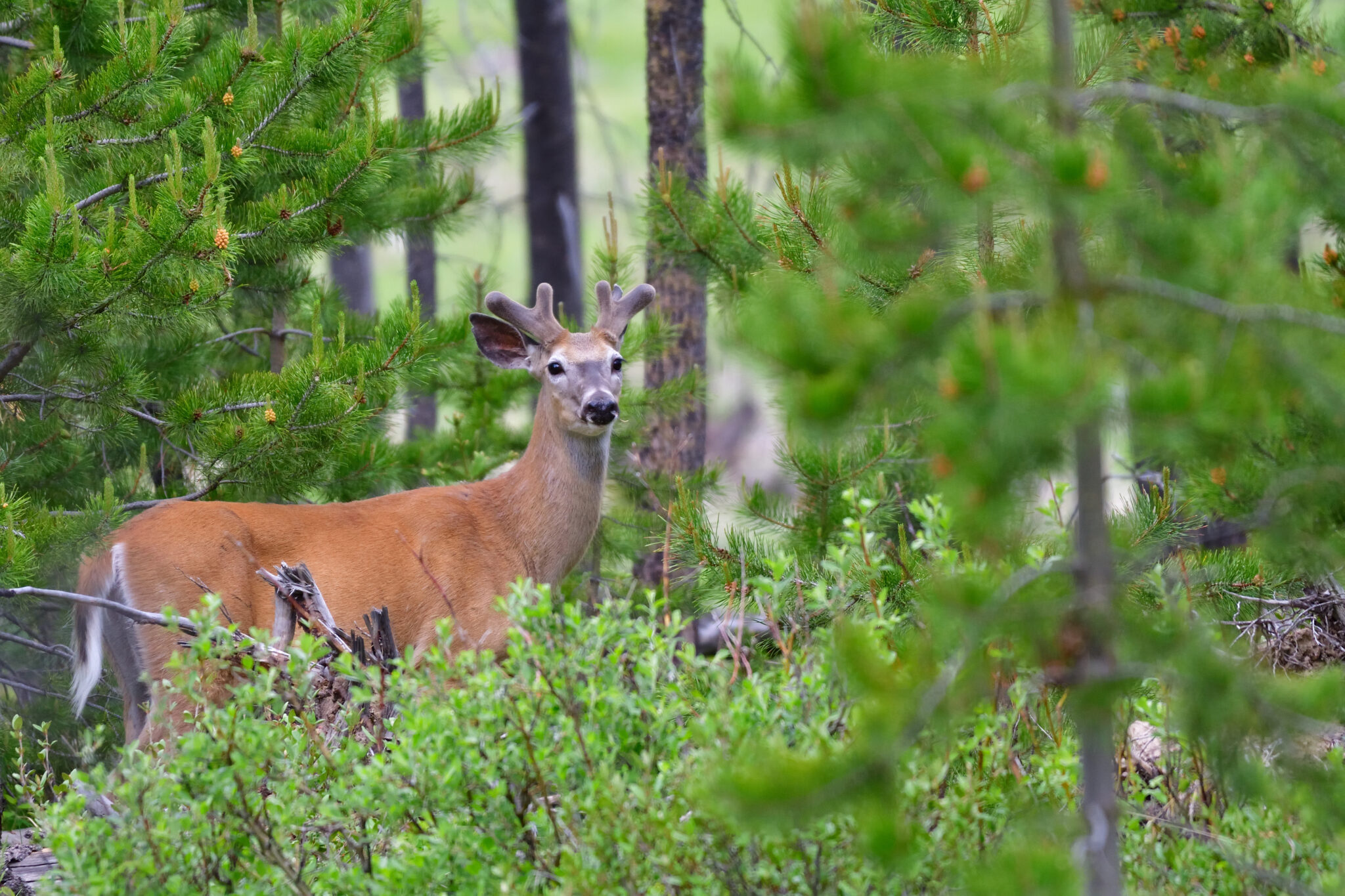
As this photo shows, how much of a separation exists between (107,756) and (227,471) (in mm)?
2291

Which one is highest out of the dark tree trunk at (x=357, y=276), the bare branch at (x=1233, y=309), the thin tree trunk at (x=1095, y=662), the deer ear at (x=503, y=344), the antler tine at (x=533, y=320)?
the bare branch at (x=1233, y=309)

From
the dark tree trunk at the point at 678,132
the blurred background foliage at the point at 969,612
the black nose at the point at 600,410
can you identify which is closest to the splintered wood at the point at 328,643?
the blurred background foliage at the point at 969,612

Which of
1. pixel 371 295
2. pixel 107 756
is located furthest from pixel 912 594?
pixel 371 295

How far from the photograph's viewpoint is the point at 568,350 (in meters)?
6.43

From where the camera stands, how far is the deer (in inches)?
215

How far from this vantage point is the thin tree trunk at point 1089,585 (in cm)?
234

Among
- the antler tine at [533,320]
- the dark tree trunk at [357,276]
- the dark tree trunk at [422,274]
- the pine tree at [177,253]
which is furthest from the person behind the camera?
the dark tree trunk at [357,276]

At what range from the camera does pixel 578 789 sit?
3.17 m

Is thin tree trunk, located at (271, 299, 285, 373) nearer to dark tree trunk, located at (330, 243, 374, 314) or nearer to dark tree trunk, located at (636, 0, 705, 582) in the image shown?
dark tree trunk, located at (636, 0, 705, 582)

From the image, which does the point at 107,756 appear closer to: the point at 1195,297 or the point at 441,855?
the point at 441,855

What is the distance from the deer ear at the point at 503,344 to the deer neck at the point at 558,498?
382 millimetres

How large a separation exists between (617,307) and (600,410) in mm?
805

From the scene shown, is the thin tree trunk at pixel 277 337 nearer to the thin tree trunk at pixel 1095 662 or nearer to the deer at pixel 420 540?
the deer at pixel 420 540

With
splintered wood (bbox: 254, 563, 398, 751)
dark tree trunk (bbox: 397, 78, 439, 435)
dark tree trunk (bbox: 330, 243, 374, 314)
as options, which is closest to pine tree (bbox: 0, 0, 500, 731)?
splintered wood (bbox: 254, 563, 398, 751)
